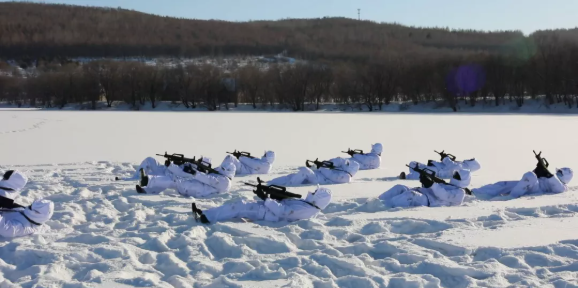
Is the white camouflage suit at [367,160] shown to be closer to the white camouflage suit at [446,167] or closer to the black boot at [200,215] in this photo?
the white camouflage suit at [446,167]

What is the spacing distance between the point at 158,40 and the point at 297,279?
128 meters

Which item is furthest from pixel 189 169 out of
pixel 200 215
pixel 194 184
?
pixel 200 215

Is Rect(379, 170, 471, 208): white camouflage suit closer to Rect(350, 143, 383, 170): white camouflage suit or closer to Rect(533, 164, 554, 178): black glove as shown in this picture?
Rect(533, 164, 554, 178): black glove

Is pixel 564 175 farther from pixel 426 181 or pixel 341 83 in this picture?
pixel 341 83

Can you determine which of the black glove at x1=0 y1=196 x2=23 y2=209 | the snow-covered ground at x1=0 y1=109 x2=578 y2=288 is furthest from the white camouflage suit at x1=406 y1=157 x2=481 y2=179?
the black glove at x1=0 y1=196 x2=23 y2=209

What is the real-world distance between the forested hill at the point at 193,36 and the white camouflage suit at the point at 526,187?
9663cm

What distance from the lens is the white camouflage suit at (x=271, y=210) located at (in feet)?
22.3

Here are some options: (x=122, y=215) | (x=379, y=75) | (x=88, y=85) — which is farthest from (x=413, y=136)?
(x=88, y=85)

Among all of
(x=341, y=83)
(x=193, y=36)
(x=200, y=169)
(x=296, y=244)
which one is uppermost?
(x=193, y=36)

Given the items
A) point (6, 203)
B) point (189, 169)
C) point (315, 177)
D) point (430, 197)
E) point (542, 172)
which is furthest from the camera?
point (315, 177)

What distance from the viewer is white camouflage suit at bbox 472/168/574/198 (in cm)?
850

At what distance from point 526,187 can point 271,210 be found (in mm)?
4159

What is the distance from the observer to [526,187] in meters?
8.50

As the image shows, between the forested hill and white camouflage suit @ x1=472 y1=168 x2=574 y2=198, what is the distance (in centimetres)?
9663
